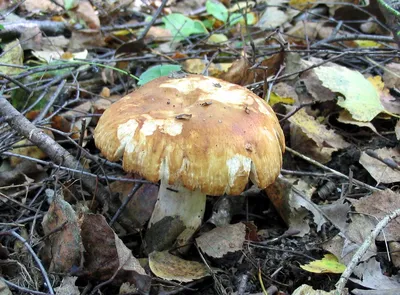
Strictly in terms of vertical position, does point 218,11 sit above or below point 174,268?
above

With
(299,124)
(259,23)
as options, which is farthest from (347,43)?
(299,124)

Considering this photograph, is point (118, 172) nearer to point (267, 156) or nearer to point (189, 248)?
point (189, 248)

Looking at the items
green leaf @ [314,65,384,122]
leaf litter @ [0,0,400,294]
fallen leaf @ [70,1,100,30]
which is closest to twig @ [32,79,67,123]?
leaf litter @ [0,0,400,294]

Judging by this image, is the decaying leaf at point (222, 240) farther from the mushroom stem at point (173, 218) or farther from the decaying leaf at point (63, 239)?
the decaying leaf at point (63, 239)

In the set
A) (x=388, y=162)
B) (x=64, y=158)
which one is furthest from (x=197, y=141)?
(x=388, y=162)

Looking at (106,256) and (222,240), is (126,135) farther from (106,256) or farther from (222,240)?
(222,240)

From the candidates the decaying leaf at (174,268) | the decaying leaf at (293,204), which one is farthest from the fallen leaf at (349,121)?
the decaying leaf at (174,268)

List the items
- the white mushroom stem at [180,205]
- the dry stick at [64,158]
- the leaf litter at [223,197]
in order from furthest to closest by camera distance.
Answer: the dry stick at [64,158] < the white mushroom stem at [180,205] < the leaf litter at [223,197]
